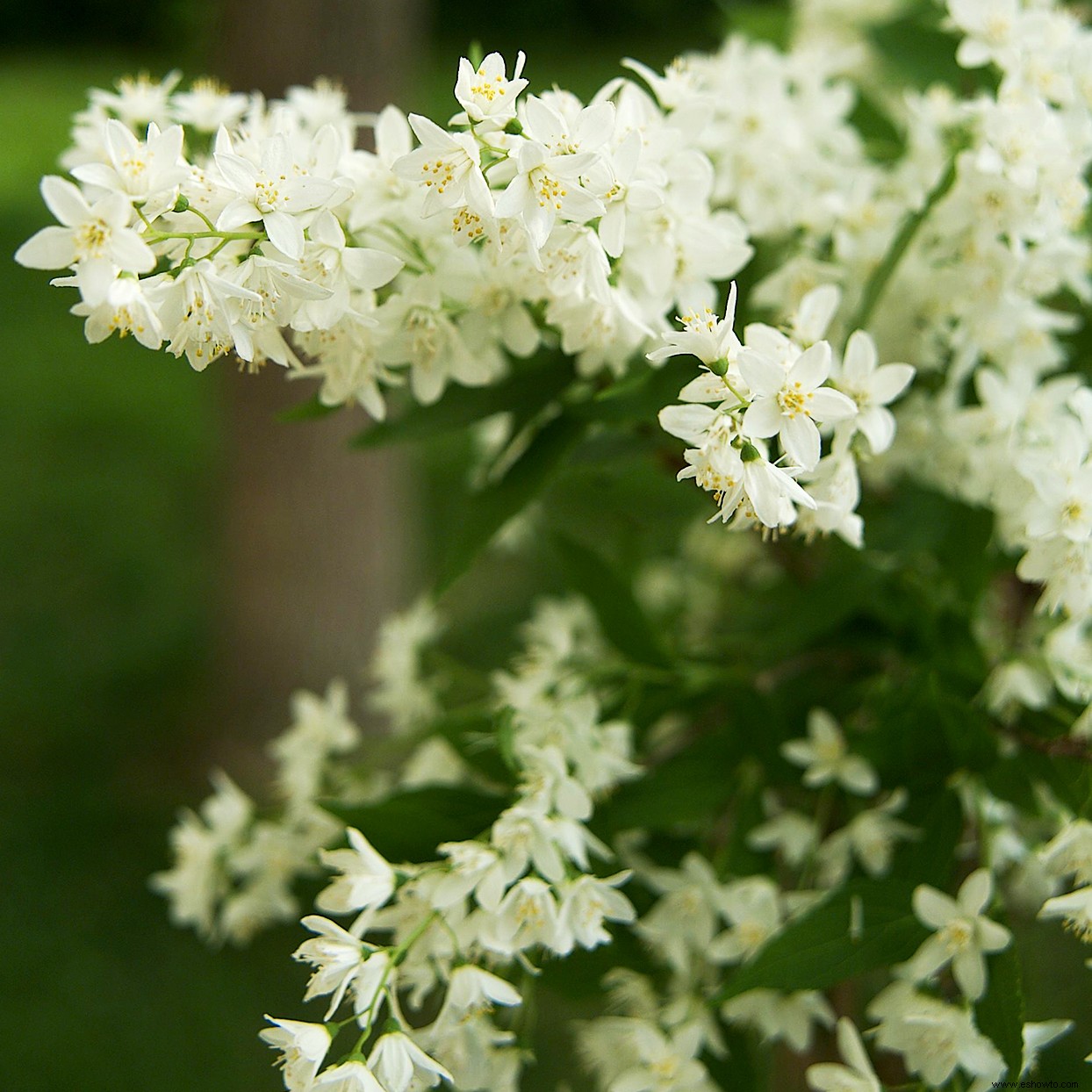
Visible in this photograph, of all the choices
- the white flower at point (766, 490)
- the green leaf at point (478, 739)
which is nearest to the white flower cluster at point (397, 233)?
the white flower at point (766, 490)

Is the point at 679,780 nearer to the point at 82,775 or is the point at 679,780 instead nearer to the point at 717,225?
the point at 717,225

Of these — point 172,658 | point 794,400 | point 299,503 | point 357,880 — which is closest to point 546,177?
point 794,400

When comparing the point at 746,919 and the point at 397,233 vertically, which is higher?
the point at 397,233

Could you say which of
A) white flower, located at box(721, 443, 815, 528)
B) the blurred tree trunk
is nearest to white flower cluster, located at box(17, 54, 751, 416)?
white flower, located at box(721, 443, 815, 528)

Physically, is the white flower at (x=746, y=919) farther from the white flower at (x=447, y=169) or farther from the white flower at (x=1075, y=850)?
the white flower at (x=447, y=169)

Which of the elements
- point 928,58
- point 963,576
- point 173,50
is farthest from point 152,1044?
→ point 173,50

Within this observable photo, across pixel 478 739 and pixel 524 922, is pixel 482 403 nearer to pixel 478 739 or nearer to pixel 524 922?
pixel 478 739
